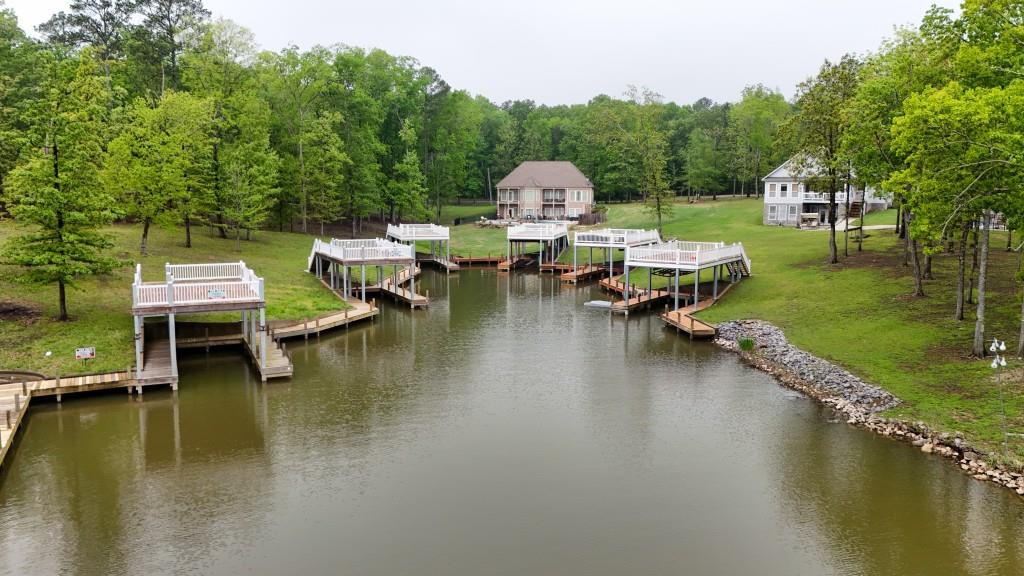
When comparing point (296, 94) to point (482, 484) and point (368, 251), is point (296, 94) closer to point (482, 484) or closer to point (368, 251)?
point (368, 251)

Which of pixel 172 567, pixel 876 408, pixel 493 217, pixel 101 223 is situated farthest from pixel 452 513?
pixel 493 217

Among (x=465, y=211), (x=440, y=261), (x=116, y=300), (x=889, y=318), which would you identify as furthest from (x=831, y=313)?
(x=465, y=211)

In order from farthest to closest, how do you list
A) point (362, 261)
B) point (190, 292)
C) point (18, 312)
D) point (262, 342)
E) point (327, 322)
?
point (362, 261)
point (327, 322)
point (18, 312)
point (262, 342)
point (190, 292)

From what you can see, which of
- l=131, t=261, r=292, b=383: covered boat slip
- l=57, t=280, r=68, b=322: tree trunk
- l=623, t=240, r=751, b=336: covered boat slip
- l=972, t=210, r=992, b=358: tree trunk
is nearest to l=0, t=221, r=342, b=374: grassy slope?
l=57, t=280, r=68, b=322: tree trunk

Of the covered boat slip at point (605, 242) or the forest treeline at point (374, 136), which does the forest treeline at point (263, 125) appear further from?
the covered boat slip at point (605, 242)

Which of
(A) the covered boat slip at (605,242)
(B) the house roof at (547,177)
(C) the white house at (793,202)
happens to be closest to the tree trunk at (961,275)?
(A) the covered boat slip at (605,242)

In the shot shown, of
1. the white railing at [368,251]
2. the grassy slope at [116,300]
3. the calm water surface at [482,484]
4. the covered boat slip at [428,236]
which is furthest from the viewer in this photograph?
the covered boat slip at [428,236]

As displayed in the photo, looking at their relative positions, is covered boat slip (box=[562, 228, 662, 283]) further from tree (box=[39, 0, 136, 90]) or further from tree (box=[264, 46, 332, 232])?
tree (box=[39, 0, 136, 90])
